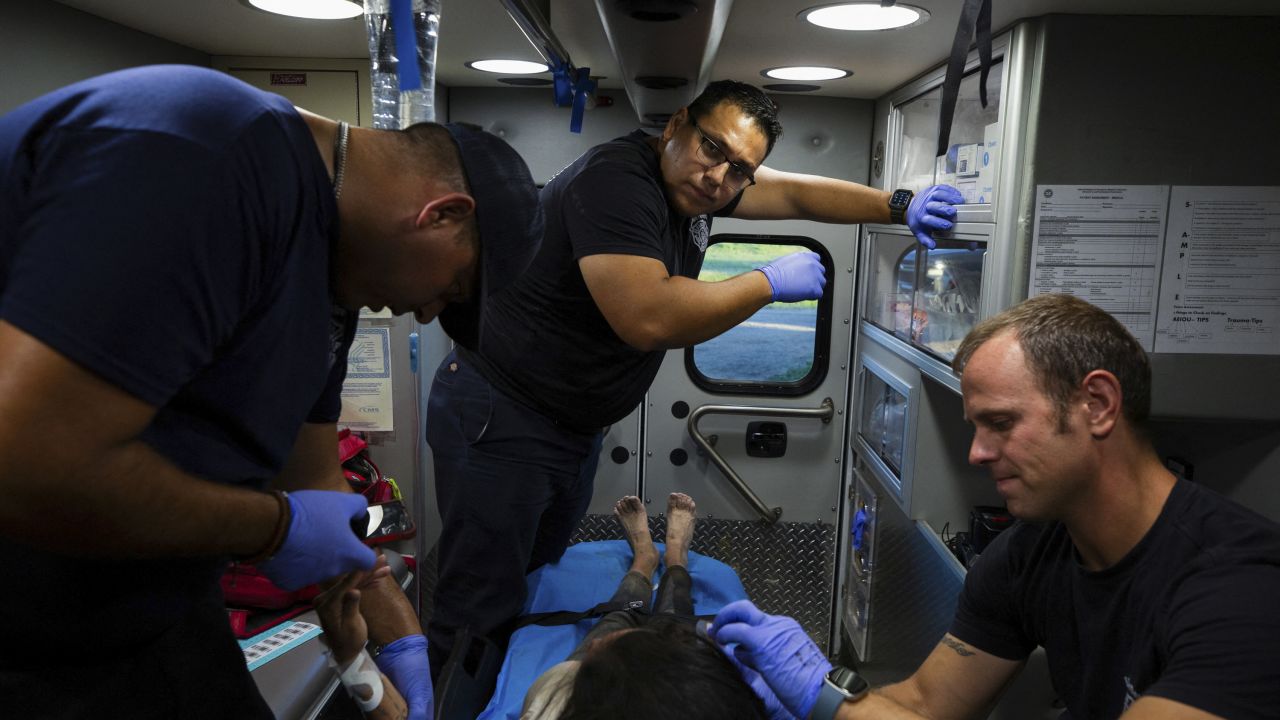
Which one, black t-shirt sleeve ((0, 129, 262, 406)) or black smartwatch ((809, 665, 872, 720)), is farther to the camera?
black smartwatch ((809, 665, 872, 720))

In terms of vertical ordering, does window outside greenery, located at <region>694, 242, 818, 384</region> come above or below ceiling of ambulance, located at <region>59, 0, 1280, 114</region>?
below

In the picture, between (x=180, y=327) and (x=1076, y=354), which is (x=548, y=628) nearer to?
(x=1076, y=354)

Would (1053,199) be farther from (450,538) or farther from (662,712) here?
(450,538)

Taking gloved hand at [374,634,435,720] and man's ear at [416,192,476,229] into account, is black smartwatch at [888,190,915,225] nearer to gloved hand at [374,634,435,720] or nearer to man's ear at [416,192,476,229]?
man's ear at [416,192,476,229]

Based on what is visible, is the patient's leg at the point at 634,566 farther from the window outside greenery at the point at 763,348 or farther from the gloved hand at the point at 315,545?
the gloved hand at the point at 315,545

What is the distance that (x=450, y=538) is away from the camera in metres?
2.52

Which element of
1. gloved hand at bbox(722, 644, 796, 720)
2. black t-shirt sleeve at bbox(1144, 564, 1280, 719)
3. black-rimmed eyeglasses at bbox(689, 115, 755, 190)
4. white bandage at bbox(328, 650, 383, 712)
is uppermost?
black-rimmed eyeglasses at bbox(689, 115, 755, 190)

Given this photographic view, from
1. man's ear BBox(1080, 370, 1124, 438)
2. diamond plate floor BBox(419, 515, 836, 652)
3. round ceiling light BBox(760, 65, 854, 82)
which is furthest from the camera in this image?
diamond plate floor BBox(419, 515, 836, 652)

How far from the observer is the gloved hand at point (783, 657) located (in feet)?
5.64

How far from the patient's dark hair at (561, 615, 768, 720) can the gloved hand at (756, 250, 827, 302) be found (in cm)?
124

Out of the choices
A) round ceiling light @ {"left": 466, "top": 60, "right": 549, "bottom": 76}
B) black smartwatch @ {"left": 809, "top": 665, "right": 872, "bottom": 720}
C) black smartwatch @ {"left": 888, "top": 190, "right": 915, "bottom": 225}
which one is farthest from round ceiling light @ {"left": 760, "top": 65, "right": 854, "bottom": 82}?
black smartwatch @ {"left": 809, "top": 665, "right": 872, "bottom": 720}

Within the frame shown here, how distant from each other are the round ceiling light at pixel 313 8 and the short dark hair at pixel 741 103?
37.5 inches

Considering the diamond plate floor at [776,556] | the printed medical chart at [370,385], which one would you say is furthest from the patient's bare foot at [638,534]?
the printed medical chart at [370,385]

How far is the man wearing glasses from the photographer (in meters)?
2.20
